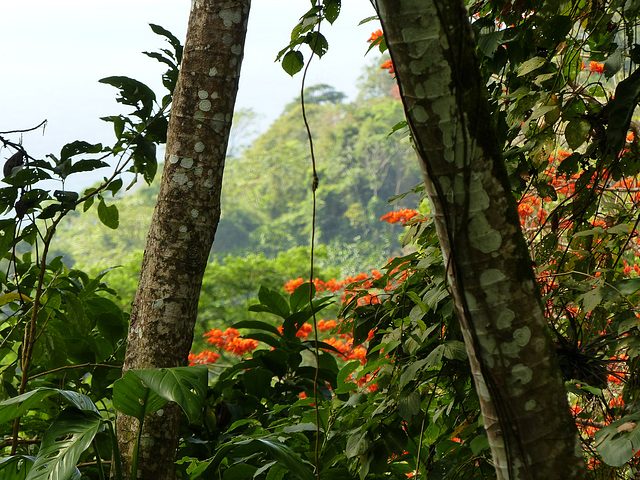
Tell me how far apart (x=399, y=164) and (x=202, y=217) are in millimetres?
21146

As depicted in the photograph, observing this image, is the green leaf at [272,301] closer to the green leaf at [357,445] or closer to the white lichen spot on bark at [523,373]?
the green leaf at [357,445]

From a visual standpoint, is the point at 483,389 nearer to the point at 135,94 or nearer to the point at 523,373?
the point at 523,373

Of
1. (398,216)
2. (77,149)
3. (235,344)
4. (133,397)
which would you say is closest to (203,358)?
(235,344)

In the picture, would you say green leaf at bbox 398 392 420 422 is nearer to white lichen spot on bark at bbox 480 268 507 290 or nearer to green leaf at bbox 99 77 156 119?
white lichen spot on bark at bbox 480 268 507 290

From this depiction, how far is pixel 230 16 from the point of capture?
1.10 m

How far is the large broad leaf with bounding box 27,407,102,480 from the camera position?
75 cm

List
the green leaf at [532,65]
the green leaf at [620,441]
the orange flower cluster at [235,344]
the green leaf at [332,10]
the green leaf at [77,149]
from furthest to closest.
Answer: the orange flower cluster at [235,344] < the green leaf at [77,149] < the green leaf at [332,10] < the green leaf at [532,65] < the green leaf at [620,441]

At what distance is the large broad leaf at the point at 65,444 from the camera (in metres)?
0.75

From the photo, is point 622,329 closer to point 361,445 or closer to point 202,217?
point 361,445

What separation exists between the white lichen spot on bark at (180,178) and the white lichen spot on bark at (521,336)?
0.69 m

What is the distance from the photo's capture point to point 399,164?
21781mm

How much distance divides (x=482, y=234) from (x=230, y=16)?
736 mm

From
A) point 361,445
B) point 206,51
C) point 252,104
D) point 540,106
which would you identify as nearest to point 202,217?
point 206,51

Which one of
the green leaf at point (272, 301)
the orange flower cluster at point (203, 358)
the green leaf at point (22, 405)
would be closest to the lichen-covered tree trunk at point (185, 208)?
the green leaf at point (22, 405)
